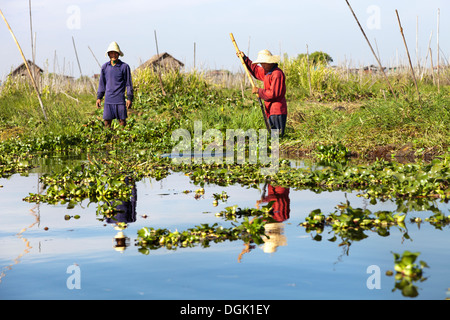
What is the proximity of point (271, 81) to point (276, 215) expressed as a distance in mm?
6008

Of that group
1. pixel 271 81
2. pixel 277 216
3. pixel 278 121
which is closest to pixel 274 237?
pixel 277 216

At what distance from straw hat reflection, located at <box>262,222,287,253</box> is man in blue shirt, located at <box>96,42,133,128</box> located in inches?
321

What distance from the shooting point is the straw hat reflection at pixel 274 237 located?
5125 mm

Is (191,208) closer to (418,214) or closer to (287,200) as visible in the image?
(287,200)

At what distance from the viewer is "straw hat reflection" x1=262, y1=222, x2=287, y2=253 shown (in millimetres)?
5125

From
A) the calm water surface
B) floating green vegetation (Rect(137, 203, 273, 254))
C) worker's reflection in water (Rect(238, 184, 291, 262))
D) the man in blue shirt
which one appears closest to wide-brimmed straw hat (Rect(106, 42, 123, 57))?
the man in blue shirt

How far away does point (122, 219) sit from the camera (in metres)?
6.53

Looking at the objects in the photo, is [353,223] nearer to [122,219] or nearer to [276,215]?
[276,215]

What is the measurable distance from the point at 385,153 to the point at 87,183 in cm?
Answer: 615

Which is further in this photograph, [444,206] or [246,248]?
[444,206]

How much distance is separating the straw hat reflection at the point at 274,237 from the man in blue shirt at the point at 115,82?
816 cm
